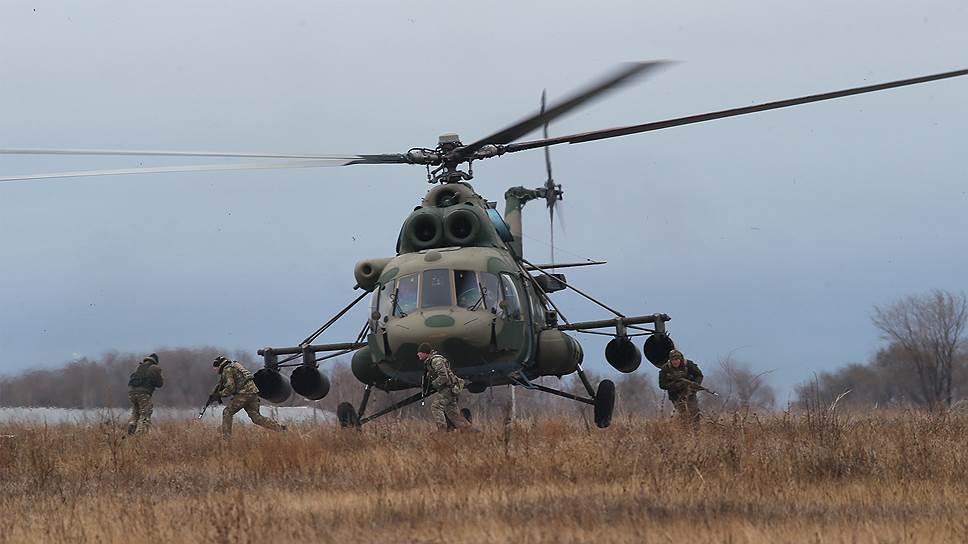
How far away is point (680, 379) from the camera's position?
16812 millimetres

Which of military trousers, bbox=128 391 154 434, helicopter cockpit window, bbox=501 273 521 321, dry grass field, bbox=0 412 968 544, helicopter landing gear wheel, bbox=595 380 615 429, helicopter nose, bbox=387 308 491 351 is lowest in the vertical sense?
dry grass field, bbox=0 412 968 544

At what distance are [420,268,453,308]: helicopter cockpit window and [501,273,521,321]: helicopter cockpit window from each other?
809mm

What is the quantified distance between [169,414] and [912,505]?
19199 mm

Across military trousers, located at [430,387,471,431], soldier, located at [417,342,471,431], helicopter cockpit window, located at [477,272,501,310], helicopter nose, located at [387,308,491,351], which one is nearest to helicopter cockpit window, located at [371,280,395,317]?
helicopter nose, located at [387,308,491,351]

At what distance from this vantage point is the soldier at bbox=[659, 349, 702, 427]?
16688 millimetres

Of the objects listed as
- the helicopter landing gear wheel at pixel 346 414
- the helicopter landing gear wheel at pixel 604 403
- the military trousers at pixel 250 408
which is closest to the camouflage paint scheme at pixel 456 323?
the helicopter landing gear wheel at pixel 604 403

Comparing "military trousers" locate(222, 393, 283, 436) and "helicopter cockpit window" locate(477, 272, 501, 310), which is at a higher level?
"helicopter cockpit window" locate(477, 272, 501, 310)

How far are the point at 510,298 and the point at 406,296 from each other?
142 cm

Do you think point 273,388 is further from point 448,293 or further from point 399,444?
point 399,444

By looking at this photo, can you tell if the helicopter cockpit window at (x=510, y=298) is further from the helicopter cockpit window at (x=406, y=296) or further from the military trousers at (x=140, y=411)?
the military trousers at (x=140, y=411)

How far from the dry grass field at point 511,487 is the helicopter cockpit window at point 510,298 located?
1.91 metres

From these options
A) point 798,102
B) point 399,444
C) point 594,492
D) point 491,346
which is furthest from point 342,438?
point 798,102

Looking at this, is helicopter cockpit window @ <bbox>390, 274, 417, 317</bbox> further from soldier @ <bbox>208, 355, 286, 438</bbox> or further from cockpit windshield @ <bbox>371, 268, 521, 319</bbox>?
soldier @ <bbox>208, 355, 286, 438</bbox>

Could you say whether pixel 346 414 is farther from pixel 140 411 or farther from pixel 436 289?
pixel 140 411
